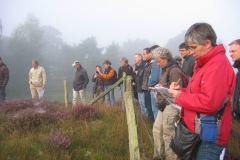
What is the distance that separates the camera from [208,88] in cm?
202

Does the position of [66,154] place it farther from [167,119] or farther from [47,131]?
[167,119]

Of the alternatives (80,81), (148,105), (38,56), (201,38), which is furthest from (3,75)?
(38,56)

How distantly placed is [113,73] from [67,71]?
39203 millimetres

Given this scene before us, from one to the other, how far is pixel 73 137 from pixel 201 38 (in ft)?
12.7

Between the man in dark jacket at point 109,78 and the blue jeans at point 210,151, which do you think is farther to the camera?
the man in dark jacket at point 109,78

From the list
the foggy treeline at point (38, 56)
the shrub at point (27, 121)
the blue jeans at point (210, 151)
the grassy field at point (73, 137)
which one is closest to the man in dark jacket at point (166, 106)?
the grassy field at point (73, 137)

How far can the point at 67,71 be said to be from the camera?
156 ft

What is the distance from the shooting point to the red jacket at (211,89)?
79.3 inches

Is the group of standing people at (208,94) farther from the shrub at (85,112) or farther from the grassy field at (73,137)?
the shrub at (85,112)

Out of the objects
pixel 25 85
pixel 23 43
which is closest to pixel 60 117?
pixel 25 85

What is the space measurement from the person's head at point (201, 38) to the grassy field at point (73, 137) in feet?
8.21

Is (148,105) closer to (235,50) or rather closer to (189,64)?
(189,64)

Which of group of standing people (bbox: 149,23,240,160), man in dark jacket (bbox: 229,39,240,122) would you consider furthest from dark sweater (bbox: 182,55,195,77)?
group of standing people (bbox: 149,23,240,160)

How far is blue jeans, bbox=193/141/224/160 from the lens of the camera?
2219 millimetres
